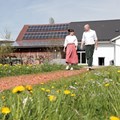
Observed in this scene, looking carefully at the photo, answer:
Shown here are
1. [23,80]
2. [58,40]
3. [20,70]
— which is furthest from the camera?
[58,40]

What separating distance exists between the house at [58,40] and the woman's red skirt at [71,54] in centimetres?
2227

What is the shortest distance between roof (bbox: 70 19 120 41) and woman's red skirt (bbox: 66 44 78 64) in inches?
1084

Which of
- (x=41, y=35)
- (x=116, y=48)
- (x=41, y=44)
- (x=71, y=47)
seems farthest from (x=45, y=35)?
(x=71, y=47)

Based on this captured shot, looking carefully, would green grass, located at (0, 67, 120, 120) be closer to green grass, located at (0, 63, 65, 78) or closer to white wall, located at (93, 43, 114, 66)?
green grass, located at (0, 63, 65, 78)

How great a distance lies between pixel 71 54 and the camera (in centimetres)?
1402

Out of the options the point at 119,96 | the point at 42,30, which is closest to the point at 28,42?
the point at 42,30

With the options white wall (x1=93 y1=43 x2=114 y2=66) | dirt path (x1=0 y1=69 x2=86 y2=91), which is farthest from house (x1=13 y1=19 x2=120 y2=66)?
dirt path (x1=0 y1=69 x2=86 y2=91)

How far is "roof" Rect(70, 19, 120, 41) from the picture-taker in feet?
139

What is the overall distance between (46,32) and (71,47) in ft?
108

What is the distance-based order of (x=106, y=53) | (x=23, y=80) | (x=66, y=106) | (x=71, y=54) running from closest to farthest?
(x=66, y=106) → (x=23, y=80) → (x=71, y=54) → (x=106, y=53)

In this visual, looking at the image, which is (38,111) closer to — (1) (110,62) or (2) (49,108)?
(2) (49,108)

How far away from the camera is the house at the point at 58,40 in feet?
133

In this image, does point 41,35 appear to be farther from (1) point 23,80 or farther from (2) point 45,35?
(1) point 23,80

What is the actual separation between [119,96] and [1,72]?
8.24 meters
